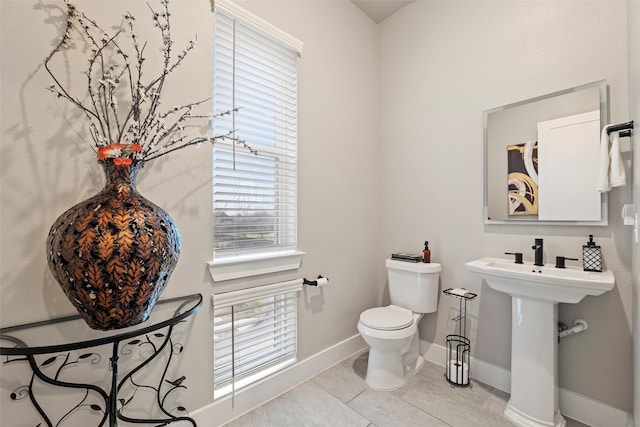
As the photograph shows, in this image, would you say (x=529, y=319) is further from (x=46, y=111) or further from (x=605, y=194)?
(x=46, y=111)


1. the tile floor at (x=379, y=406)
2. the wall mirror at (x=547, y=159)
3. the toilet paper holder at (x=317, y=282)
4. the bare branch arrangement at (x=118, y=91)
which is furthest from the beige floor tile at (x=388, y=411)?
the bare branch arrangement at (x=118, y=91)

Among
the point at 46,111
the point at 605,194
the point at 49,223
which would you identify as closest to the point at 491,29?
the point at 605,194

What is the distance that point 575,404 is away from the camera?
165 centimetres

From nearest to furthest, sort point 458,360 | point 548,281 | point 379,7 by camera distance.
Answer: point 548,281, point 458,360, point 379,7

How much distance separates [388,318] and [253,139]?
154 cm

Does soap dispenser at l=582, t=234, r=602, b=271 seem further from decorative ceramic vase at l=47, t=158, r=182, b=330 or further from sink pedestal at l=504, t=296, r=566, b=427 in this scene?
decorative ceramic vase at l=47, t=158, r=182, b=330

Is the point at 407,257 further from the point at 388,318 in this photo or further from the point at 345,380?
the point at 345,380

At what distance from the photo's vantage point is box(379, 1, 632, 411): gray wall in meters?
1.56

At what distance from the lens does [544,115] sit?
1.79 metres

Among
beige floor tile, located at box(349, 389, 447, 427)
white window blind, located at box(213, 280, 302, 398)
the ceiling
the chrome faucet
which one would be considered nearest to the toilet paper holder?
white window blind, located at box(213, 280, 302, 398)

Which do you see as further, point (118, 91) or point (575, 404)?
point (575, 404)

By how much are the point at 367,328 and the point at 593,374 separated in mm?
1301

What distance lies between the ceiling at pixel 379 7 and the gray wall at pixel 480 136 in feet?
0.25

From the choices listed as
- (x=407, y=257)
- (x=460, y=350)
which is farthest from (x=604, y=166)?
(x=460, y=350)
